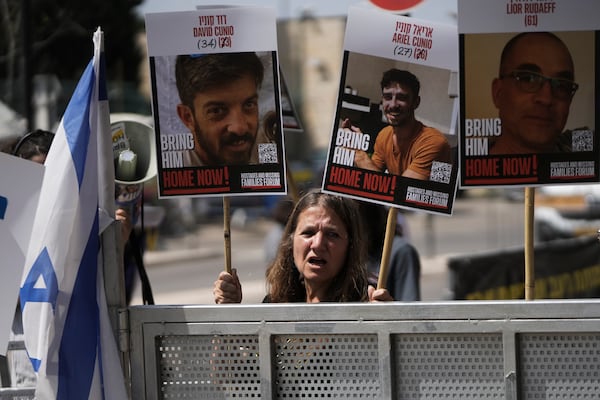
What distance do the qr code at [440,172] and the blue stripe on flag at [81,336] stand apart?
3.62ft

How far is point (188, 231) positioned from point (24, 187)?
2587cm

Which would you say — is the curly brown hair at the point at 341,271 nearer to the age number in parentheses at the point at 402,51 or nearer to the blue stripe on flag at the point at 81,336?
the age number in parentheses at the point at 402,51

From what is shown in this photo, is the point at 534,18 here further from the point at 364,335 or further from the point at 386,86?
the point at 364,335

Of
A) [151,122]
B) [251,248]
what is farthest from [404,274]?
[251,248]

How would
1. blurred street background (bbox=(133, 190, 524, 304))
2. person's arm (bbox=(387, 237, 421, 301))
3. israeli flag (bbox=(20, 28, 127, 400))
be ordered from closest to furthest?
israeli flag (bbox=(20, 28, 127, 400))
person's arm (bbox=(387, 237, 421, 301))
blurred street background (bbox=(133, 190, 524, 304))

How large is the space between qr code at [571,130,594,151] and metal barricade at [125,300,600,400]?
57 cm

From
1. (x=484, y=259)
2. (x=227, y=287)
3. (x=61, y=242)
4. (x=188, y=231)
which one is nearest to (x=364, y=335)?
(x=227, y=287)

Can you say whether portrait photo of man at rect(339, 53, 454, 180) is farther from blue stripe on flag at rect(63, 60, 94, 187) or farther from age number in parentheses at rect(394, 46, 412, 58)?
blue stripe on flag at rect(63, 60, 94, 187)

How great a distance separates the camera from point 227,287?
12.0ft

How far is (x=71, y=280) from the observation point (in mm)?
3184

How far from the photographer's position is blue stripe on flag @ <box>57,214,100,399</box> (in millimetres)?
3158

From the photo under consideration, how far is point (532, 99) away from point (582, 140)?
0.21 meters

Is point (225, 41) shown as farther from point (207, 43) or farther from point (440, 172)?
point (440, 172)

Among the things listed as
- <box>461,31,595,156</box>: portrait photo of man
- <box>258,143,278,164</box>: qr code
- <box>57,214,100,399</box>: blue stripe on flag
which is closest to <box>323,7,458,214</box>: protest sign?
<box>461,31,595,156</box>: portrait photo of man
